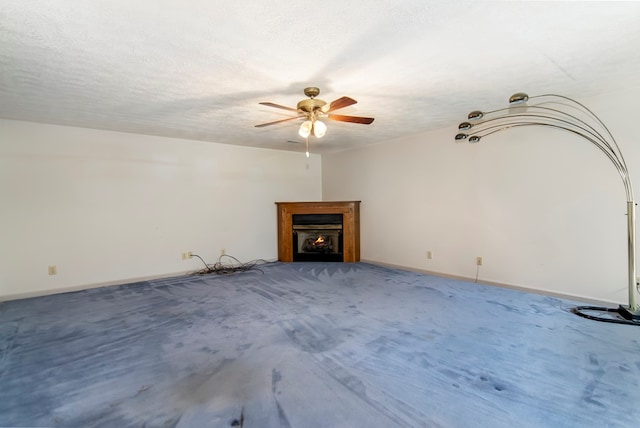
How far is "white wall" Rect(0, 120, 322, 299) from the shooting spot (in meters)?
3.97

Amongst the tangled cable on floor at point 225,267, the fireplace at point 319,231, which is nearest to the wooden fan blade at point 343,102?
the fireplace at point 319,231

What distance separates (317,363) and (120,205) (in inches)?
161

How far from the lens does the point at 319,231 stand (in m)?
6.09

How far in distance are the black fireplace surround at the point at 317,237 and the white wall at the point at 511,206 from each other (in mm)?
634

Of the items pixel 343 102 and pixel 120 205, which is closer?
pixel 343 102

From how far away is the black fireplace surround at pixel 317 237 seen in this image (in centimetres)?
598

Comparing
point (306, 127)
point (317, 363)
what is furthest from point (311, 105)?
point (317, 363)

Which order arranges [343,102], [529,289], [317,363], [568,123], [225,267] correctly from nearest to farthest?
[317,363]
[343,102]
[568,123]
[529,289]
[225,267]

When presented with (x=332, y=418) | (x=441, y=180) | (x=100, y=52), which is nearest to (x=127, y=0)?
(x=100, y=52)

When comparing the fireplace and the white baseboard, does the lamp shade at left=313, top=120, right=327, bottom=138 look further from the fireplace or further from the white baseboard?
the white baseboard

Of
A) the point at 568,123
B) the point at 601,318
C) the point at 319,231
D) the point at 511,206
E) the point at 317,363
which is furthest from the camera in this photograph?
the point at 319,231

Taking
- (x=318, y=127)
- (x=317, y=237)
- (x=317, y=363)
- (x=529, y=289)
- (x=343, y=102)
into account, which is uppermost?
(x=343, y=102)

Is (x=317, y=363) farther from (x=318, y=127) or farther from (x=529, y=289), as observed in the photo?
(x=529, y=289)

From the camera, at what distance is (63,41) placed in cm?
202
